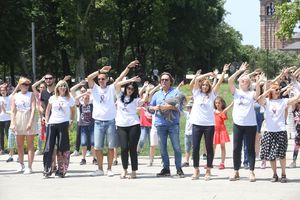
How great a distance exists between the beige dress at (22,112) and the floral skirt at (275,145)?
4.74 meters

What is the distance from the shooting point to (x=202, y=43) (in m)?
66.6

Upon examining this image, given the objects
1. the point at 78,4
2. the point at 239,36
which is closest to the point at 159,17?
the point at 78,4

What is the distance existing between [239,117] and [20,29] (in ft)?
130

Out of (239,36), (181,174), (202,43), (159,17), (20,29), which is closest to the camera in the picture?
(181,174)

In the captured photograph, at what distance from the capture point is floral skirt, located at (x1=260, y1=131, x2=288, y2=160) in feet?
36.7

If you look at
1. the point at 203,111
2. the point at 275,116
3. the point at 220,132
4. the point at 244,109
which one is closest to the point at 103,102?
the point at 203,111

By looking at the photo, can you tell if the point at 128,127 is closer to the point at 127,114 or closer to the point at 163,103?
the point at 127,114

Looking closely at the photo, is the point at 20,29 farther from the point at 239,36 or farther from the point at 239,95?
the point at 239,36

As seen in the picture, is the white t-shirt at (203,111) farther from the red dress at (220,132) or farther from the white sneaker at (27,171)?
the white sneaker at (27,171)

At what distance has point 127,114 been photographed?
11.9 metres

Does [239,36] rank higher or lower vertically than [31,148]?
higher

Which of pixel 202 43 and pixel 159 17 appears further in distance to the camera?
pixel 202 43

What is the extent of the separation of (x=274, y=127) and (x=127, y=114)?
8.85ft

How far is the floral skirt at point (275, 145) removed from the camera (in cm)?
1120
